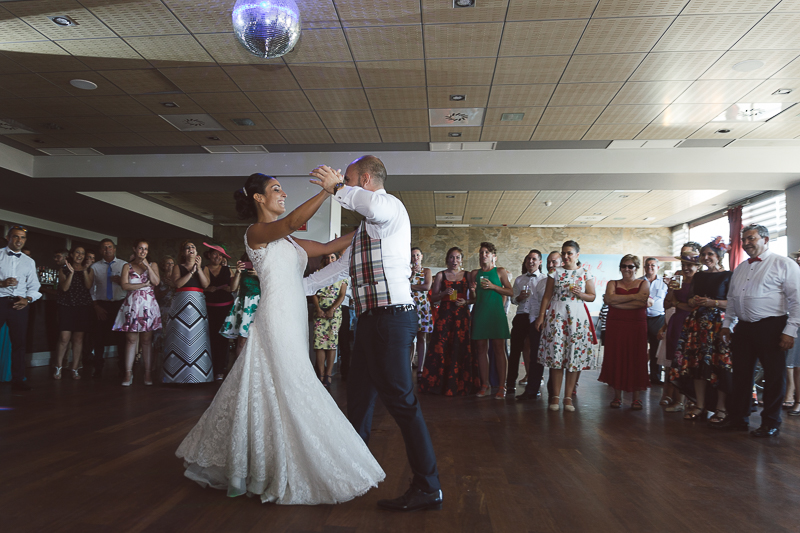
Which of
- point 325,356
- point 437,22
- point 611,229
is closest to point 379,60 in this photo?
point 437,22

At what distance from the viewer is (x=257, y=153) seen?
26.8 feet

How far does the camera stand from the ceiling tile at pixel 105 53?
15.8ft

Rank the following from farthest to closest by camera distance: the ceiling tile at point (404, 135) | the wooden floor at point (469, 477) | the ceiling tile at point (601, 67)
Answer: the ceiling tile at point (404, 135) < the ceiling tile at point (601, 67) < the wooden floor at point (469, 477)

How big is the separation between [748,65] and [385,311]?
477cm

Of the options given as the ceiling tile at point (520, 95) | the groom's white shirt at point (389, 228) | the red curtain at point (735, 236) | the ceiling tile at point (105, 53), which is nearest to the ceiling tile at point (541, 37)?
the ceiling tile at point (520, 95)

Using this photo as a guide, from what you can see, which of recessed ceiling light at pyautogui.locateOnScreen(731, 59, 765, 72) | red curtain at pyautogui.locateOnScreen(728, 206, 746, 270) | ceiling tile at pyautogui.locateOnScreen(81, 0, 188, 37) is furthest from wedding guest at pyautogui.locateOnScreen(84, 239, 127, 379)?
red curtain at pyautogui.locateOnScreen(728, 206, 746, 270)

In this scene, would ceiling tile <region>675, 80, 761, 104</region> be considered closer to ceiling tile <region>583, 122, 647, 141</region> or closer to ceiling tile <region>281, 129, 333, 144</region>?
ceiling tile <region>583, 122, 647, 141</region>

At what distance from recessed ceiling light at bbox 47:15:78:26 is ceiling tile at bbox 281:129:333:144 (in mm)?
2848

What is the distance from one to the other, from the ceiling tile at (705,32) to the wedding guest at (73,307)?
6.12 meters

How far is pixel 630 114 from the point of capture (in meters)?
6.25

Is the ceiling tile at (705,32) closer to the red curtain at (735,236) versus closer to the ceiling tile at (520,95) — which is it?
the ceiling tile at (520,95)

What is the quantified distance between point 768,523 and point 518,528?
98cm

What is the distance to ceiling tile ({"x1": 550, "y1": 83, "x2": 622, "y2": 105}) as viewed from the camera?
5461 millimetres

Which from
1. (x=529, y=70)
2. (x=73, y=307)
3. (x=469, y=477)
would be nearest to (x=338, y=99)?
(x=529, y=70)
